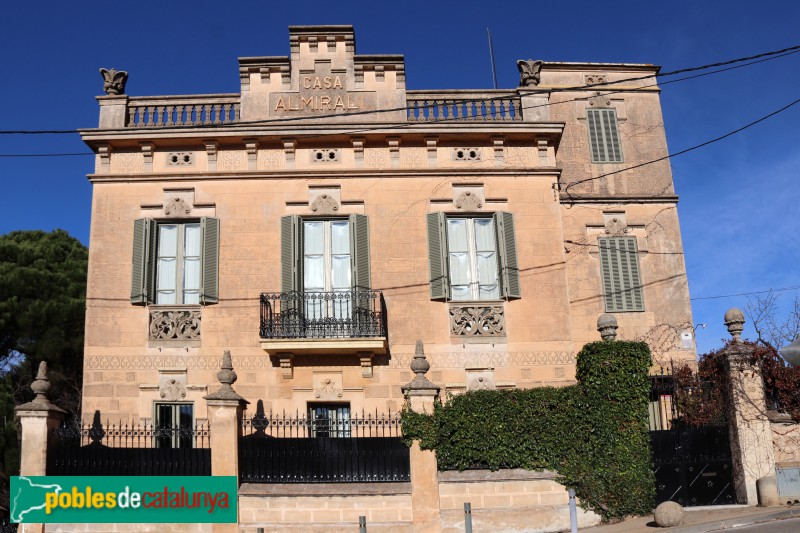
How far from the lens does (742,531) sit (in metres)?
11.1

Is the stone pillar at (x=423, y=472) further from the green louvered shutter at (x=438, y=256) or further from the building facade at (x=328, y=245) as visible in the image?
the green louvered shutter at (x=438, y=256)

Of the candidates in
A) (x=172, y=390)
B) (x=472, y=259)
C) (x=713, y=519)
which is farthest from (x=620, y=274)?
(x=172, y=390)

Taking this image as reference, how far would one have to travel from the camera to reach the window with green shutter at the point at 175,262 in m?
15.7

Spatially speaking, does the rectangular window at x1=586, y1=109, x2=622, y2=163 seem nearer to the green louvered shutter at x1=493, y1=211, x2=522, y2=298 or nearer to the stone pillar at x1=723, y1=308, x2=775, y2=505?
the green louvered shutter at x1=493, y1=211, x2=522, y2=298

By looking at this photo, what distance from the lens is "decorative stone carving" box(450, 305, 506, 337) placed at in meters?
15.8

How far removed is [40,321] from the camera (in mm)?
21828

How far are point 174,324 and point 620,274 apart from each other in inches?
444

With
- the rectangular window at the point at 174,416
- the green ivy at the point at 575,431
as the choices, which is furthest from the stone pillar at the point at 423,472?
the rectangular window at the point at 174,416

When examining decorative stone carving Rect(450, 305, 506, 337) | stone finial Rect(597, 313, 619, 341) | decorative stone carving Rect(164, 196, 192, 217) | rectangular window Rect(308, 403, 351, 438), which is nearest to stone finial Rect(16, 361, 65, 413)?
decorative stone carving Rect(164, 196, 192, 217)

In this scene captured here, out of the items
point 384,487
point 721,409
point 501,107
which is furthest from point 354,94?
point 721,409

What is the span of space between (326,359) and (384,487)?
4.00 m

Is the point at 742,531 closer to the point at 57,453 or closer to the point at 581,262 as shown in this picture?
the point at 581,262

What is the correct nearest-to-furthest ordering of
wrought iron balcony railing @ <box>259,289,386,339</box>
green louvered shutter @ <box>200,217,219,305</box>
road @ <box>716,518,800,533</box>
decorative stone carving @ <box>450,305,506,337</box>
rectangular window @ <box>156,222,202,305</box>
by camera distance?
road @ <box>716,518,800,533</box> → wrought iron balcony railing @ <box>259,289,386,339</box> → green louvered shutter @ <box>200,217,219,305</box> → decorative stone carving @ <box>450,305,506,337</box> → rectangular window @ <box>156,222,202,305</box>

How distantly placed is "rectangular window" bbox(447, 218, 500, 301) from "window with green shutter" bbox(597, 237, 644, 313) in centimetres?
371
